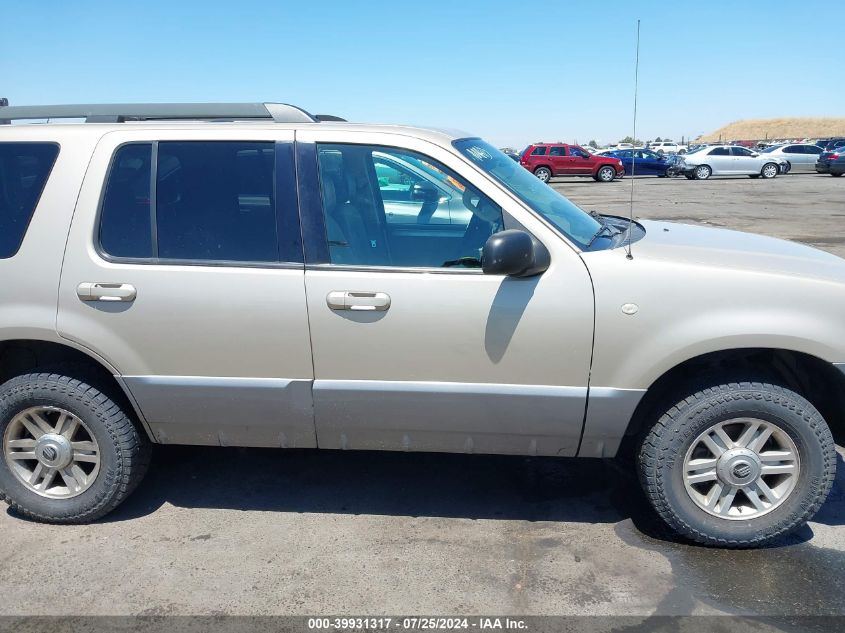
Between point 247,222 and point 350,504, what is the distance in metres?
1.59

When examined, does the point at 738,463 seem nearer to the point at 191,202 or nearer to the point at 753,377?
the point at 753,377

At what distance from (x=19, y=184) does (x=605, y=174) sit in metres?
32.5

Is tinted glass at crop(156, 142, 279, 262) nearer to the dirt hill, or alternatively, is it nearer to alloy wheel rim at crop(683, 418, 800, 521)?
alloy wheel rim at crop(683, 418, 800, 521)

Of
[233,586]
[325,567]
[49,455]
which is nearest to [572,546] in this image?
[325,567]

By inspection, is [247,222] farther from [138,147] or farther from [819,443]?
[819,443]

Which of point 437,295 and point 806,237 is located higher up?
point 437,295

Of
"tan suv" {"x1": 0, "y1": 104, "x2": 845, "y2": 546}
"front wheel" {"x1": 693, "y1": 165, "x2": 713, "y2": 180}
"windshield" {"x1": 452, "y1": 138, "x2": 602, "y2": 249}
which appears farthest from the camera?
"front wheel" {"x1": 693, "y1": 165, "x2": 713, "y2": 180}

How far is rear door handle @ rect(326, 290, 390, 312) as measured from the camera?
3.27 meters

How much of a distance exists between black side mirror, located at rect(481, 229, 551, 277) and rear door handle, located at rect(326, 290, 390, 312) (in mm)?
478

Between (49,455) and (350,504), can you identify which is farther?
(350,504)

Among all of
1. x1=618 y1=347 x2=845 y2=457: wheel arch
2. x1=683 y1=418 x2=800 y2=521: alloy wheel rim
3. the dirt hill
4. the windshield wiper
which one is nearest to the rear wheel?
the windshield wiper

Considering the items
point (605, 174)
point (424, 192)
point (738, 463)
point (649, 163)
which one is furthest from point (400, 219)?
point (649, 163)

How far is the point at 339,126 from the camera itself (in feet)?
11.6

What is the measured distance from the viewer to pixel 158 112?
3.82 metres
